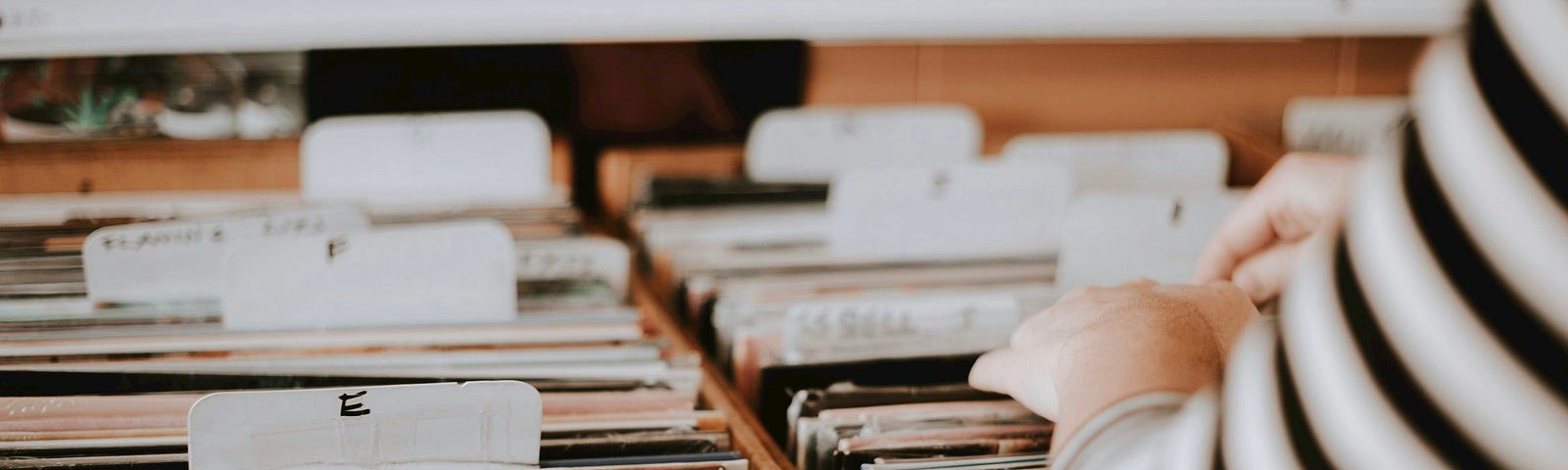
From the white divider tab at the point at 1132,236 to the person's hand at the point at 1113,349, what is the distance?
24cm

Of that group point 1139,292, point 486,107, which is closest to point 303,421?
point 1139,292

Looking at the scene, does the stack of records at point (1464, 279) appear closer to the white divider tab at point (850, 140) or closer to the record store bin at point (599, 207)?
the record store bin at point (599, 207)

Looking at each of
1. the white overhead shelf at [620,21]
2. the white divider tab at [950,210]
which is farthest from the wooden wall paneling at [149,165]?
the white divider tab at [950,210]

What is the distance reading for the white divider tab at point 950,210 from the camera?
1.00 m

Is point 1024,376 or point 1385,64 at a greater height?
point 1385,64

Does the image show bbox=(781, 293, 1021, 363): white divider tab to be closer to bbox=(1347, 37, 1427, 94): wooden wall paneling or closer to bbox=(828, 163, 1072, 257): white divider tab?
bbox=(828, 163, 1072, 257): white divider tab

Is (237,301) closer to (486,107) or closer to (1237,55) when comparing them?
(486,107)

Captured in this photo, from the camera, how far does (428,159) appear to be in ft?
3.60

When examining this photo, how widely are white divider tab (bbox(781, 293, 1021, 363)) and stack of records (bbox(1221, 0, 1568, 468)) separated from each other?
47 cm

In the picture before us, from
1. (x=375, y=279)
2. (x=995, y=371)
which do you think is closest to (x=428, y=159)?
(x=375, y=279)

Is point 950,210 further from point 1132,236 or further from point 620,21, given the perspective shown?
point 620,21

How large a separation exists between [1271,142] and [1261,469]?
1.04 m

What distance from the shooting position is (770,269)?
97cm

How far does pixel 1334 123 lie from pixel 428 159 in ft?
3.33
